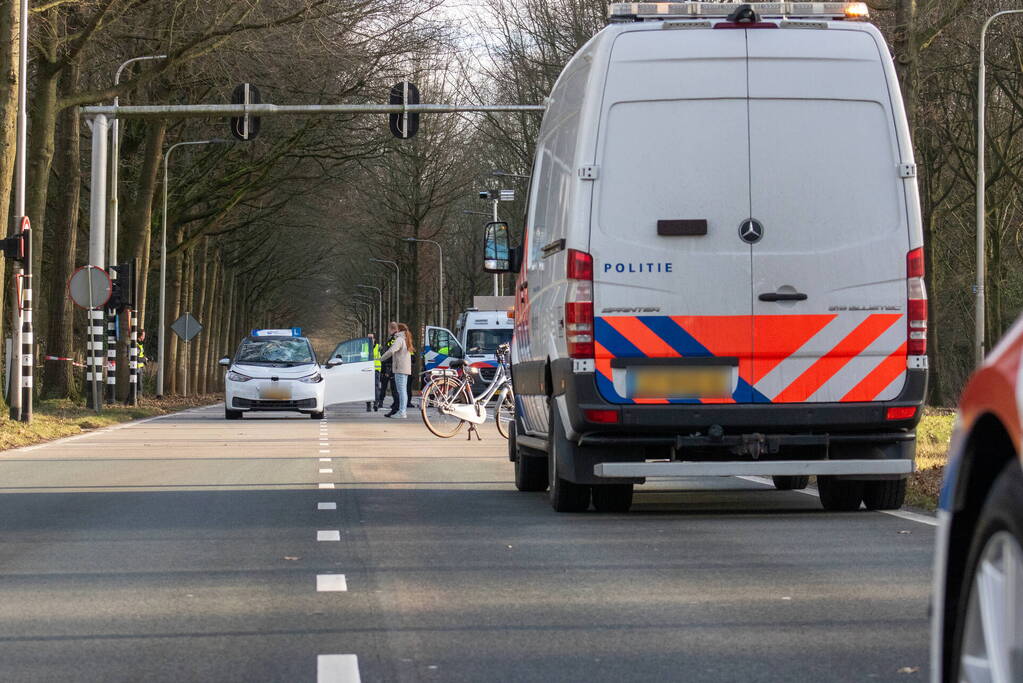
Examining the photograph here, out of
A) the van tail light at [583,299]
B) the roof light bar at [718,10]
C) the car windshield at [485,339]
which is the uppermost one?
the roof light bar at [718,10]

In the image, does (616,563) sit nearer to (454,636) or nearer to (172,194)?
(454,636)

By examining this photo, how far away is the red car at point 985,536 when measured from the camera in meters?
2.81

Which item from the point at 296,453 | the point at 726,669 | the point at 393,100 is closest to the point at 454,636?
the point at 726,669

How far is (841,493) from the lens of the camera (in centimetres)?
1071

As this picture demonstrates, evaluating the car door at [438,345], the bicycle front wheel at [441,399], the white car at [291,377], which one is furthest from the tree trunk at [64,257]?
the bicycle front wheel at [441,399]

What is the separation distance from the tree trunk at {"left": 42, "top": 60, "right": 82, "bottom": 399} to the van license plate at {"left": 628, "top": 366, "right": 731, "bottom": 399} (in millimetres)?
21807

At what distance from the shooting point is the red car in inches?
111

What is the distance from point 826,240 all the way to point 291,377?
69.0ft

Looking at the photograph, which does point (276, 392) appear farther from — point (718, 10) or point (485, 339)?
point (718, 10)

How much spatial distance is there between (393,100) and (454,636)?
20.2 m

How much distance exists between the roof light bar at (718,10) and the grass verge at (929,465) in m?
2.81

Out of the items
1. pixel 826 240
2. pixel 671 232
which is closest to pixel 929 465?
pixel 826 240

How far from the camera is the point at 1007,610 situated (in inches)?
112

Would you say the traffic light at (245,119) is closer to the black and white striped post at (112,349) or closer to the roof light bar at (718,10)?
the black and white striped post at (112,349)
